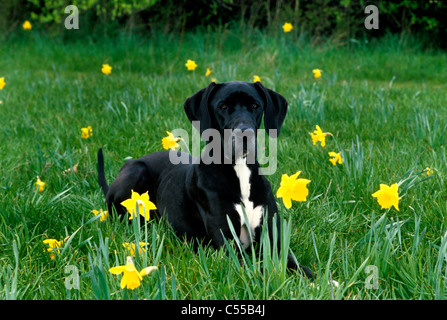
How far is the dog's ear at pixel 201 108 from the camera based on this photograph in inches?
101

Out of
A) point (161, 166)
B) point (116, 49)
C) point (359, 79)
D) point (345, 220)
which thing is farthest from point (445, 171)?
point (116, 49)

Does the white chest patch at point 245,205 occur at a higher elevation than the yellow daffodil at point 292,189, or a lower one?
lower

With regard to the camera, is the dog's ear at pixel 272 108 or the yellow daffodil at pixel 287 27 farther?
the yellow daffodil at pixel 287 27

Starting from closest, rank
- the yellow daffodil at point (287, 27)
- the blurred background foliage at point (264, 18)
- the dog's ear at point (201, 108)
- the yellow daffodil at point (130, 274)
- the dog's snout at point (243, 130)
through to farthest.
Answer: the yellow daffodil at point (130, 274), the dog's snout at point (243, 130), the dog's ear at point (201, 108), the yellow daffodil at point (287, 27), the blurred background foliage at point (264, 18)

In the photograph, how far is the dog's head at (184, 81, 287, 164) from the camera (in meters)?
2.31

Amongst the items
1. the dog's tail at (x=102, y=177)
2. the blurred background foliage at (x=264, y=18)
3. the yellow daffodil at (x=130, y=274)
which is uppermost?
the blurred background foliage at (x=264, y=18)

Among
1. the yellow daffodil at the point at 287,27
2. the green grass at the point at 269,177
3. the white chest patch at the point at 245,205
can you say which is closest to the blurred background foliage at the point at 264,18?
the green grass at the point at 269,177

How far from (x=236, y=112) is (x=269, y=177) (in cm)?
91

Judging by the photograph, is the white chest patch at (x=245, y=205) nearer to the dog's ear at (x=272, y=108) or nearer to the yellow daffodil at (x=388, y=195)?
the dog's ear at (x=272, y=108)

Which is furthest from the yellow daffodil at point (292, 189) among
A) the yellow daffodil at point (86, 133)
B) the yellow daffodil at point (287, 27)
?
the yellow daffodil at point (287, 27)

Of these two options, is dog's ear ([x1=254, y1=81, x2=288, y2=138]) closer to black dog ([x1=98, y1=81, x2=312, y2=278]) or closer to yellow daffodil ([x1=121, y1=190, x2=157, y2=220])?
black dog ([x1=98, y1=81, x2=312, y2=278])

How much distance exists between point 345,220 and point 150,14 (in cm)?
749

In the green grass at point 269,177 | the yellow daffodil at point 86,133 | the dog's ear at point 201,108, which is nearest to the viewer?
the green grass at point 269,177

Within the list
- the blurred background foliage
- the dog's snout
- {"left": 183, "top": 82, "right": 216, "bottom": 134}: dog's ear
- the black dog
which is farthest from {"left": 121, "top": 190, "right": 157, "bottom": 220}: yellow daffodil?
the blurred background foliage
